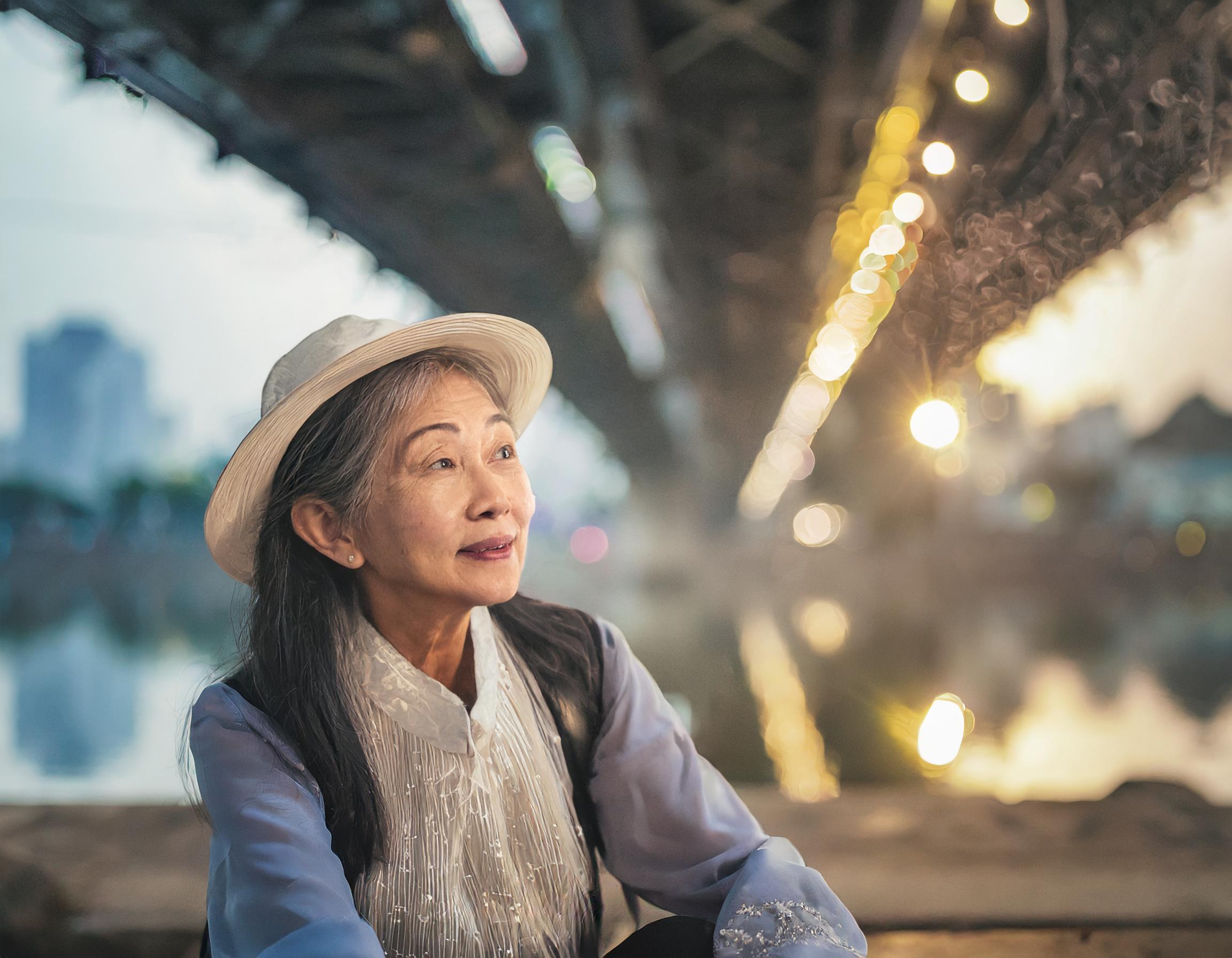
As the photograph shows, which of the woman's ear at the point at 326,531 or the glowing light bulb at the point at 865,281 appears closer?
the woman's ear at the point at 326,531

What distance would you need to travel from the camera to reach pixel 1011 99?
13.8 feet

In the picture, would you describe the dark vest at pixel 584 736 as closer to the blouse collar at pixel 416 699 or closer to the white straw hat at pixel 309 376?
the blouse collar at pixel 416 699

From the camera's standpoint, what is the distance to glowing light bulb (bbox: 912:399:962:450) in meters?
3.77

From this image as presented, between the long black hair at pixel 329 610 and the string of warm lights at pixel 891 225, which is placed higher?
the string of warm lights at pixel 891 225

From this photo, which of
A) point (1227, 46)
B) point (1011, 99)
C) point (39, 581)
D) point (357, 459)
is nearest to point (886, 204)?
point (1011, 99)

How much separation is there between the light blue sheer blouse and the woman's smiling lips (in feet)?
0.88

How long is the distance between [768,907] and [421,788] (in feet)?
1.68

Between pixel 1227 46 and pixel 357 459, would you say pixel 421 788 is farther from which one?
pixel 1227 46

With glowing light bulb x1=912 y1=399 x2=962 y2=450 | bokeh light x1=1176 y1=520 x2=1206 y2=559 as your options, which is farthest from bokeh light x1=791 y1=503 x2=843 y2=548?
glowing light bulb x1=912 y1=399 x2=962 y2=450

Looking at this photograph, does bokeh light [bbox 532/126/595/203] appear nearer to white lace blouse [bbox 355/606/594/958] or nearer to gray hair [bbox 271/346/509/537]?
gray hair [bbox 271/346/509/537]

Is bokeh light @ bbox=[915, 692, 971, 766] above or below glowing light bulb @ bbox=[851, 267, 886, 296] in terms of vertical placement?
below

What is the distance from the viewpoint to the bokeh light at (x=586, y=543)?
3883mm

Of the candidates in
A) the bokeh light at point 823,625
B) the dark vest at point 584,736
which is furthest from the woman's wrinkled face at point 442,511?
the bokeh light at point 823,625

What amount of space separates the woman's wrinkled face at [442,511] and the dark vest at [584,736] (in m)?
0.22
